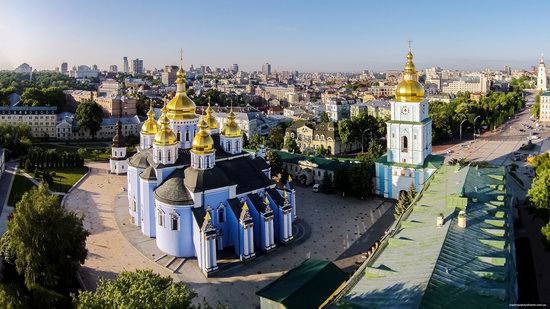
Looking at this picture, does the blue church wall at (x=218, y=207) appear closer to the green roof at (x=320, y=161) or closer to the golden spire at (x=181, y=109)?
the golden spire at (x=181, y=109)

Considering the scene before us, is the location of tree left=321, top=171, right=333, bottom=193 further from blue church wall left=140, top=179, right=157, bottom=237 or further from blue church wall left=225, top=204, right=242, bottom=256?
blue church wall left=140, top=179, right=157, bottom=237

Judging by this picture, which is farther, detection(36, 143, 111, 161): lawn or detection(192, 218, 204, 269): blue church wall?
detection(36, 143, 111, 161): lawn

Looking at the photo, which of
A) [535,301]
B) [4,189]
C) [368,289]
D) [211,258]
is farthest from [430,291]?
[4,189]

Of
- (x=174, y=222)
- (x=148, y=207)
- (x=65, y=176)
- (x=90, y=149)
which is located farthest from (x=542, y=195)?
(x=90, y=149)

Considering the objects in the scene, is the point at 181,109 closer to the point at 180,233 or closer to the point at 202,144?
the point at 202,144

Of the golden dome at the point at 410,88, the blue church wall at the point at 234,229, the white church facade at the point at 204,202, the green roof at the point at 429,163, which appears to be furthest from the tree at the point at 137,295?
the golden dome at the point at 410,88

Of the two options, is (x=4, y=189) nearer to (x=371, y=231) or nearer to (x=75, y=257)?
(x=75, y=257)

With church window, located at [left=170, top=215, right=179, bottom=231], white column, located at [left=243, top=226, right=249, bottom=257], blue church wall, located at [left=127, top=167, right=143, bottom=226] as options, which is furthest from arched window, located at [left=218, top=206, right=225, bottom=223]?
blue church wall, located at [left=127, top=167, right=143, bottom=226]
